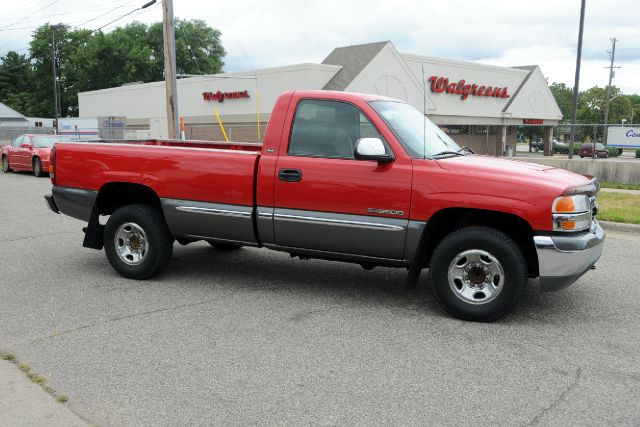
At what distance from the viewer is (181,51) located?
3196 inches

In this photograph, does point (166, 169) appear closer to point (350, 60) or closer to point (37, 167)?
point (37, 167)

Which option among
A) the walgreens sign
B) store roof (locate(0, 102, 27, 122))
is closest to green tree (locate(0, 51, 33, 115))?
store roof (locate(0, 102, 27, 122))

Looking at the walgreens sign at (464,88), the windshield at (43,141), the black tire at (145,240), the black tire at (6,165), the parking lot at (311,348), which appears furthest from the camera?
the walgreens sign at (464,88)

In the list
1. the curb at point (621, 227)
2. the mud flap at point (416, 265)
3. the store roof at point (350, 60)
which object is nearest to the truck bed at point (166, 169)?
the mud flap at point (416, 265)

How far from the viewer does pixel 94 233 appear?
681 centimetres

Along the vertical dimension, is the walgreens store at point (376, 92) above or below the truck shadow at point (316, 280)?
above

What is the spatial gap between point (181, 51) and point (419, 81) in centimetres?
5104

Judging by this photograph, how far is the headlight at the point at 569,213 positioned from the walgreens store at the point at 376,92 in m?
25.6

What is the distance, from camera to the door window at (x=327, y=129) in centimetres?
561

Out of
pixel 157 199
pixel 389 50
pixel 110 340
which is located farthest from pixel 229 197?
pixel 389 50

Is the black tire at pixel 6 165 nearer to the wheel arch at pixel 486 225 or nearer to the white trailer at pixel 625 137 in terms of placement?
the wheel arch at pixel 486 225

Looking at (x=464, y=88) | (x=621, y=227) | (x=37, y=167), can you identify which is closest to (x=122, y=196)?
(x=621, y=227)

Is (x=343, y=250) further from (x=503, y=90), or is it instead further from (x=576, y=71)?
(x=503, y=90)

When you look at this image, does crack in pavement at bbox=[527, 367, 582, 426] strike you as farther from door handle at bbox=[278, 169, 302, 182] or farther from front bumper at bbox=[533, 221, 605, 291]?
door handle at bbox=[278, 169, 302, 182]
